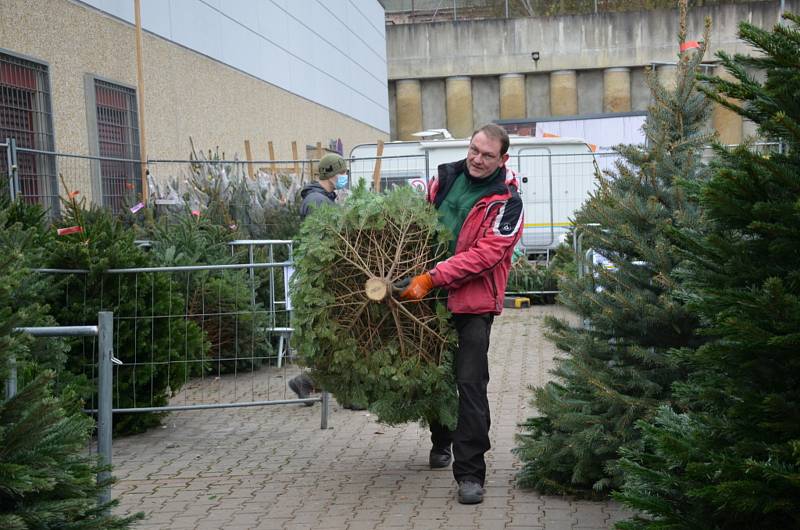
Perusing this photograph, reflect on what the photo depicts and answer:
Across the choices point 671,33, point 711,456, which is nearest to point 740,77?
point 711,456

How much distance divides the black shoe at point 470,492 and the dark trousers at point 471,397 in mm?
33

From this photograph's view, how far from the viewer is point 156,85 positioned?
50.5ft

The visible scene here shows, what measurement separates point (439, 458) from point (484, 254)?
65.6 inches

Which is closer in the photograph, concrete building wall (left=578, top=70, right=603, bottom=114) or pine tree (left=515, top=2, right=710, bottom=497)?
pine tree (left=515, top=2, right=710, bottom=497)

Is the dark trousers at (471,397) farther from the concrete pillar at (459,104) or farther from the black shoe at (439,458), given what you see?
the concrete pillar at (459,104)

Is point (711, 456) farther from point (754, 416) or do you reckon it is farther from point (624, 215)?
point (624, 215)

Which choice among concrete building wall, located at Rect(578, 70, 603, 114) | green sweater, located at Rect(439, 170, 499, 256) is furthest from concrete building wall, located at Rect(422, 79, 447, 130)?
green sweater, located at Rect(439, 170, 499, 256)

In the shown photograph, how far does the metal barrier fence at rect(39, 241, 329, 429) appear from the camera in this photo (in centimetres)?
775

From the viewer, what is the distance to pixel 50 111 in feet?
40.0

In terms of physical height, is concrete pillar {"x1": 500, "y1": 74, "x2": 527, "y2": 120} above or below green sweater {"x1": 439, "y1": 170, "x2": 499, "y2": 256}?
above

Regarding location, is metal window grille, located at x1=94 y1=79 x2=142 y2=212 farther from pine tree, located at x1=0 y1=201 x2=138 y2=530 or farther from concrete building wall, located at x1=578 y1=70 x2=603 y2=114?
concrete building wall, located at x1=578 y1=70 x2=603 y2=114

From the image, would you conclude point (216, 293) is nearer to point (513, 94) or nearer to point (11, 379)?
point (11, 379)

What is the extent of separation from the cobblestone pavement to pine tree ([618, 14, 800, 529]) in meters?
2.42

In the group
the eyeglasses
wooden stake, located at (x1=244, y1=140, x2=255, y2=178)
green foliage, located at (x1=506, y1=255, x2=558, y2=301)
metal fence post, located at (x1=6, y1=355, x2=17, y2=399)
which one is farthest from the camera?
green foliage, located at (x1=506, y1=255, x2=558, y2=301)
